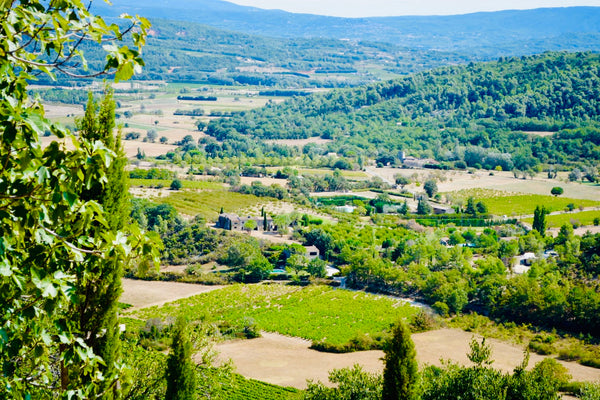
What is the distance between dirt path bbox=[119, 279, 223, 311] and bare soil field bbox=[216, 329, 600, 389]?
6.54 meters

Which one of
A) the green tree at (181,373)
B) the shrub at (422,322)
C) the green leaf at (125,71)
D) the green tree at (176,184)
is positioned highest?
the green leaf at (125,71)

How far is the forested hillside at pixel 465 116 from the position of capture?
8062 cm

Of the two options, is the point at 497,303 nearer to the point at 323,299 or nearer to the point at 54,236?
the point at 323,299

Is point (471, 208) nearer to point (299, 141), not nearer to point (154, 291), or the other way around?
point (154, 291)

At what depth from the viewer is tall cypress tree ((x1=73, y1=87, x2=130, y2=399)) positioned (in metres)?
7.30

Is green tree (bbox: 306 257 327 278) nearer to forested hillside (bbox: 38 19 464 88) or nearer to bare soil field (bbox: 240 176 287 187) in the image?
bare soil field (bbox: 240 176 287 187)

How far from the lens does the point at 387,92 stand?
11431 centimetres

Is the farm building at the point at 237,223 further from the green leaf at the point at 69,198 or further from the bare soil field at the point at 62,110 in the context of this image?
the bare soil field at the point at 62,110

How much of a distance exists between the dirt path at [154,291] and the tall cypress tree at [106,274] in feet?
79.1

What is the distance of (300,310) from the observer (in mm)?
31125

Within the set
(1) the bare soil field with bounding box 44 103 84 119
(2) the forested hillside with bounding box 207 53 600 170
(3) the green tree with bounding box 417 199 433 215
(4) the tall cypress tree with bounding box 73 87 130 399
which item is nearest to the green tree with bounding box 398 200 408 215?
(3) the green tree with bounding box 417 199 433 215

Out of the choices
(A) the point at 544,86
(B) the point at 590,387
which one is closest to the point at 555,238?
(B) the point at 590,387

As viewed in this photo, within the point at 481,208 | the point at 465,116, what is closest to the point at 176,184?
the point at 481,208

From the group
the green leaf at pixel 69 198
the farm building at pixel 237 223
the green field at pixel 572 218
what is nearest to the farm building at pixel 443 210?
the green field at pixel 572 218
